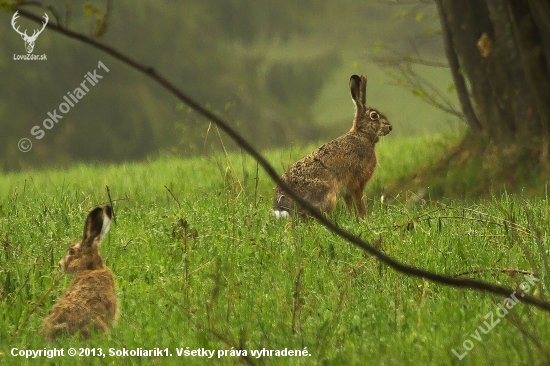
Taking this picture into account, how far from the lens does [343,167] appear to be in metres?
8.44

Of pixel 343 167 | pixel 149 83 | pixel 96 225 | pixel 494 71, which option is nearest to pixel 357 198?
pixel 343 167

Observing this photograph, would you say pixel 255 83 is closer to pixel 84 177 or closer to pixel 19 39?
pixel 19 39

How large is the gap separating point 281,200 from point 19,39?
25895mm

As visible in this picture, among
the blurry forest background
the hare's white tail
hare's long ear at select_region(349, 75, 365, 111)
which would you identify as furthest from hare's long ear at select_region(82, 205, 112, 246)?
the blurry forest background

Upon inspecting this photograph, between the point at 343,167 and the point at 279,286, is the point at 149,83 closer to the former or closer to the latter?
the point at 343,167

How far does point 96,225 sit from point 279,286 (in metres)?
1.18

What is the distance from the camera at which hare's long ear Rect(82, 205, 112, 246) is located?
202 inches

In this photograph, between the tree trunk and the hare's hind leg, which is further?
the tree trunk

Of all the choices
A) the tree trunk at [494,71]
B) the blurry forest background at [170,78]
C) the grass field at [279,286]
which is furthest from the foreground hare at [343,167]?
the blurry forest background at [170,78]

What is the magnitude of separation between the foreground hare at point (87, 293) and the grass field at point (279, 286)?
11 centimetres

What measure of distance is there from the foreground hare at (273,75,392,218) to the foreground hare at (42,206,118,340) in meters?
2.57

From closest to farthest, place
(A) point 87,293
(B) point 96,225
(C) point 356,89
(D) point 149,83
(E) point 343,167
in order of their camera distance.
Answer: (A) point 87,293
(B) point 96,225
(E) point 343,167
(C) point 356,89
(D) point 149,83

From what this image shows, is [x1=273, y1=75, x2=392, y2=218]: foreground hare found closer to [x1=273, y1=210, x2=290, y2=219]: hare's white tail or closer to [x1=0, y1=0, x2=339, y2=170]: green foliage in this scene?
[x1=273, y1=210, x2=290, y2=219]: hare's white tail

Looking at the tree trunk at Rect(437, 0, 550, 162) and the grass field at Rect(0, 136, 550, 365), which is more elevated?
the tree trunk at Rect(437, 0, 550, 162)
